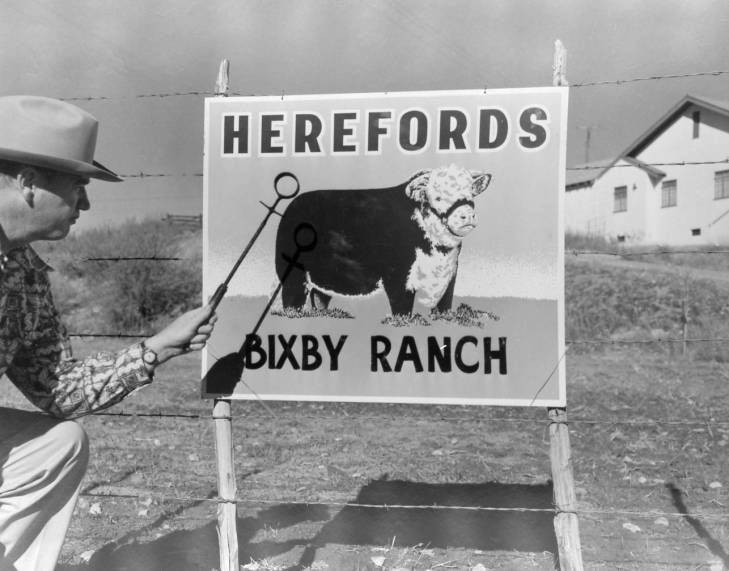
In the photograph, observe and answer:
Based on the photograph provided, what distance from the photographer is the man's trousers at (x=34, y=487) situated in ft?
8.89

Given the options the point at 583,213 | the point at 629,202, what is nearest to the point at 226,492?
the point at 629,202

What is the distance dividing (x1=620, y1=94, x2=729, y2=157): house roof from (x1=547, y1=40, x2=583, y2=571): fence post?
24844mm

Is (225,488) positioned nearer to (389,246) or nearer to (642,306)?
(389,246)

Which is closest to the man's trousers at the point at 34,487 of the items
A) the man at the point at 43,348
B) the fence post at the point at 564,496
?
the man at the point at 43,348

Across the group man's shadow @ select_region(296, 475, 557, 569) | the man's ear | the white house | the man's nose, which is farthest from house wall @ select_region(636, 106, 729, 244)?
the man's ear

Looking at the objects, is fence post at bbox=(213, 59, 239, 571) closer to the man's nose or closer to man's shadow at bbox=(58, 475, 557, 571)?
man's shadow at bbox=(58, 475, 557, 571)

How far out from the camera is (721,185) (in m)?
26.9

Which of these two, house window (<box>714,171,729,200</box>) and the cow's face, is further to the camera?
house window (<box>714,171,729,200</box>)

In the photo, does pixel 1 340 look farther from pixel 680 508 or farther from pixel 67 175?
pixel 680 508

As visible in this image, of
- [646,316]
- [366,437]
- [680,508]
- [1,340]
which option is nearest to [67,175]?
[1,340]

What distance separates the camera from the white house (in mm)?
26781

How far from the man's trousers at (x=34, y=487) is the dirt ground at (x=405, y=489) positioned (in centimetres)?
99

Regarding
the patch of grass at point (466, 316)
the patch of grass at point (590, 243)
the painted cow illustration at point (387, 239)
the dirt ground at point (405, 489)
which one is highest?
the patch of grass at point (590, 243)

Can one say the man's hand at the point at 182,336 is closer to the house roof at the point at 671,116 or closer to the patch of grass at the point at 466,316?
the patch of grass at the point at 466,316
